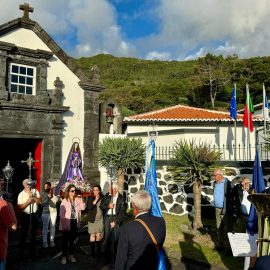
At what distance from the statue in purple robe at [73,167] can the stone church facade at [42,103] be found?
0.39 metres

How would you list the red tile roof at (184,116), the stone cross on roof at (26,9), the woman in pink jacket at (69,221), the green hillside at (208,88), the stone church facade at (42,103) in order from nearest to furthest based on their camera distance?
the woman in pink jacket at (69,221) < the stone church facade at (42,103) < the stone cross on roof at (26,9) < the red tile roof at (184,116) < the green hillside at (208,88)

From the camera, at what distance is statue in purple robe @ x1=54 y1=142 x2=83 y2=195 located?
1265 centimetres

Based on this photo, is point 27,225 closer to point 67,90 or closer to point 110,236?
point 110,236

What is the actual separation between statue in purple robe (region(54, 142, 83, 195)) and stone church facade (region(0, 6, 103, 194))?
1.27 ft

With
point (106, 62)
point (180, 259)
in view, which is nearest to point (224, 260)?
point (180, 259)

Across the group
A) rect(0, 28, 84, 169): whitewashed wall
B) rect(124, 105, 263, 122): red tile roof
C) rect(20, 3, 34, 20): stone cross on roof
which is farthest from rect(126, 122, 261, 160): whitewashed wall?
rect(20, 3, 34, 20): stone cross on roof

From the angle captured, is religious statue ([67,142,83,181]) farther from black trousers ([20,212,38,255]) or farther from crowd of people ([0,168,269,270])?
black trousers ([20,212,38,255])

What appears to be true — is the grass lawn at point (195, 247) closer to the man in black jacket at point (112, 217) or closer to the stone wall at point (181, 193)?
the stone wall at point (181, 193)

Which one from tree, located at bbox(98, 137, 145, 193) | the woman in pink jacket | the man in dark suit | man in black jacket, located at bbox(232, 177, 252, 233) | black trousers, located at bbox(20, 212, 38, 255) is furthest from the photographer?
tree, located at bbox(98, 137, 145, 193)

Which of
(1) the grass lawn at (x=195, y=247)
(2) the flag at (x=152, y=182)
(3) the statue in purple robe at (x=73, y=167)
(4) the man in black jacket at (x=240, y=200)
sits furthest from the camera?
(3) the statue in purple robe at (x=73, y=167)

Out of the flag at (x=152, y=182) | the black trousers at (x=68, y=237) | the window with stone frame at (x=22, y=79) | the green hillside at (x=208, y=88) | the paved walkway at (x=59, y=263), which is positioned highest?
the green hillside at (x=208, y=88)

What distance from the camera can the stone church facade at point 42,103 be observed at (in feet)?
40.6

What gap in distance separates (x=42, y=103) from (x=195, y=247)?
8234 millimetres

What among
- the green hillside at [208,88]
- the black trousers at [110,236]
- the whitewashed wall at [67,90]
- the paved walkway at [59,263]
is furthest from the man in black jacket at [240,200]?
the green hillside at [208,88]
